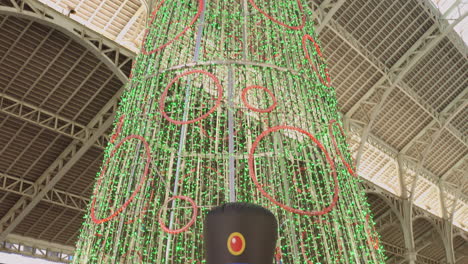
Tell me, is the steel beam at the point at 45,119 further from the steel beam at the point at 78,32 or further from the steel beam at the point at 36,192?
the steel beam at the point at 78,32

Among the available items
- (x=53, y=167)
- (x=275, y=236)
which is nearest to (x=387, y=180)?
(x=53, y=167)

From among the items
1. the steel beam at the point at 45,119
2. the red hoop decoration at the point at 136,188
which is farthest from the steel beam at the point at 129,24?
the red hoop decoration at the point at 136,188

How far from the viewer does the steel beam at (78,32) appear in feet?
39.8

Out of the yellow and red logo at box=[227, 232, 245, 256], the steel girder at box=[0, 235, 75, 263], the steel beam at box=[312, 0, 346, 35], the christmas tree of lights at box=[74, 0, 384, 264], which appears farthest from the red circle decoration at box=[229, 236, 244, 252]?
the steel girder at box=[0, 235, 75, 263]

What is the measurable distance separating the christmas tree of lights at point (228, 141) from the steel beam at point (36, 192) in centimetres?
1132

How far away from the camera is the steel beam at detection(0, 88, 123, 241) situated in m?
15.6

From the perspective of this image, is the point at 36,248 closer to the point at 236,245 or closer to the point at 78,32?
the point at 78,32

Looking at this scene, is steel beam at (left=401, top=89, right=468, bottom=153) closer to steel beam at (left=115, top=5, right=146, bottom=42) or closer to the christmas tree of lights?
steel beam at (left=115, top=5, right=146, bottom=42)

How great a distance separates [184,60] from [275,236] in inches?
146

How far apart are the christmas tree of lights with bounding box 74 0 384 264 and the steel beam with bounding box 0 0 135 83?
7.05m

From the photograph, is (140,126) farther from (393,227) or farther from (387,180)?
(393,227)

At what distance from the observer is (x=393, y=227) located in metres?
26.0

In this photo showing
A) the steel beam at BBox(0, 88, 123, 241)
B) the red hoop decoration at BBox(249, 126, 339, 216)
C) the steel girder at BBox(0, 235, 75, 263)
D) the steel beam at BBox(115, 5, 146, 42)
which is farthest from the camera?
the steel girder at BBox(0, 235, 75, 263)

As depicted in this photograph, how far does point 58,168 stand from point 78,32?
17.1 ft
